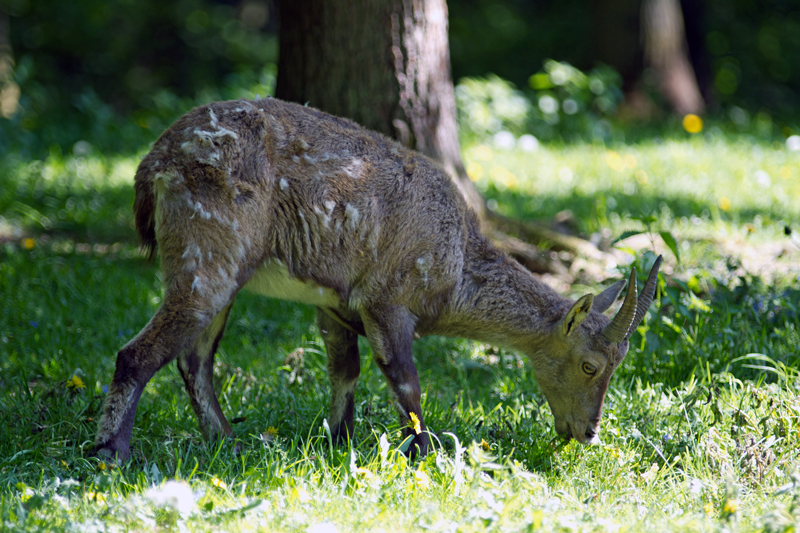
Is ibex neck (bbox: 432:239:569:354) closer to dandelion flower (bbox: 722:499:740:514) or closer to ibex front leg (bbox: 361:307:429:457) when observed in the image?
ibex front leg (bbox: 361:307:429:457)

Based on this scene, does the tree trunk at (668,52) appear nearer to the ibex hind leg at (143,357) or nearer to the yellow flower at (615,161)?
the yellow flower at (615,161)

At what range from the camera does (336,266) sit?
12.7 ft

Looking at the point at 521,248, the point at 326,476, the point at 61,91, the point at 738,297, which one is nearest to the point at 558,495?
the point at 326,476

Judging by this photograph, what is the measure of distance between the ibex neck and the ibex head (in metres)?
0.11

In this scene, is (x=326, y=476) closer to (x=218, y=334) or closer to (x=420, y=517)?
(x=420, y=517)

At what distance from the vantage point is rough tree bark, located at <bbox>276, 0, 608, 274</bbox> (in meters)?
5.59

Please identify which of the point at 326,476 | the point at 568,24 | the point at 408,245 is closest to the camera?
the point at 326,476

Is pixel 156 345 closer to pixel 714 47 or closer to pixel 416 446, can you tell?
pixel 416 446

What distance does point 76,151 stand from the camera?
852 centimetres

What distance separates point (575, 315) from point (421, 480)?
1.33 metres

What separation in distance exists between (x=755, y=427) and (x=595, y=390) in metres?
0.83

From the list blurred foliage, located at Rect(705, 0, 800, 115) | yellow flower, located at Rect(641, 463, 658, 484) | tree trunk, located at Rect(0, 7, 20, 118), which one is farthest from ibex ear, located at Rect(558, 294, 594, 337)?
blurred foliage, located at Rect(705, 0, 800, 115)

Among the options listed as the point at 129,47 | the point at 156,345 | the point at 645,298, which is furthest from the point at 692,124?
the point at 129,47

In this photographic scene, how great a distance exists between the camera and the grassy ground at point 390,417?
3.09 m
